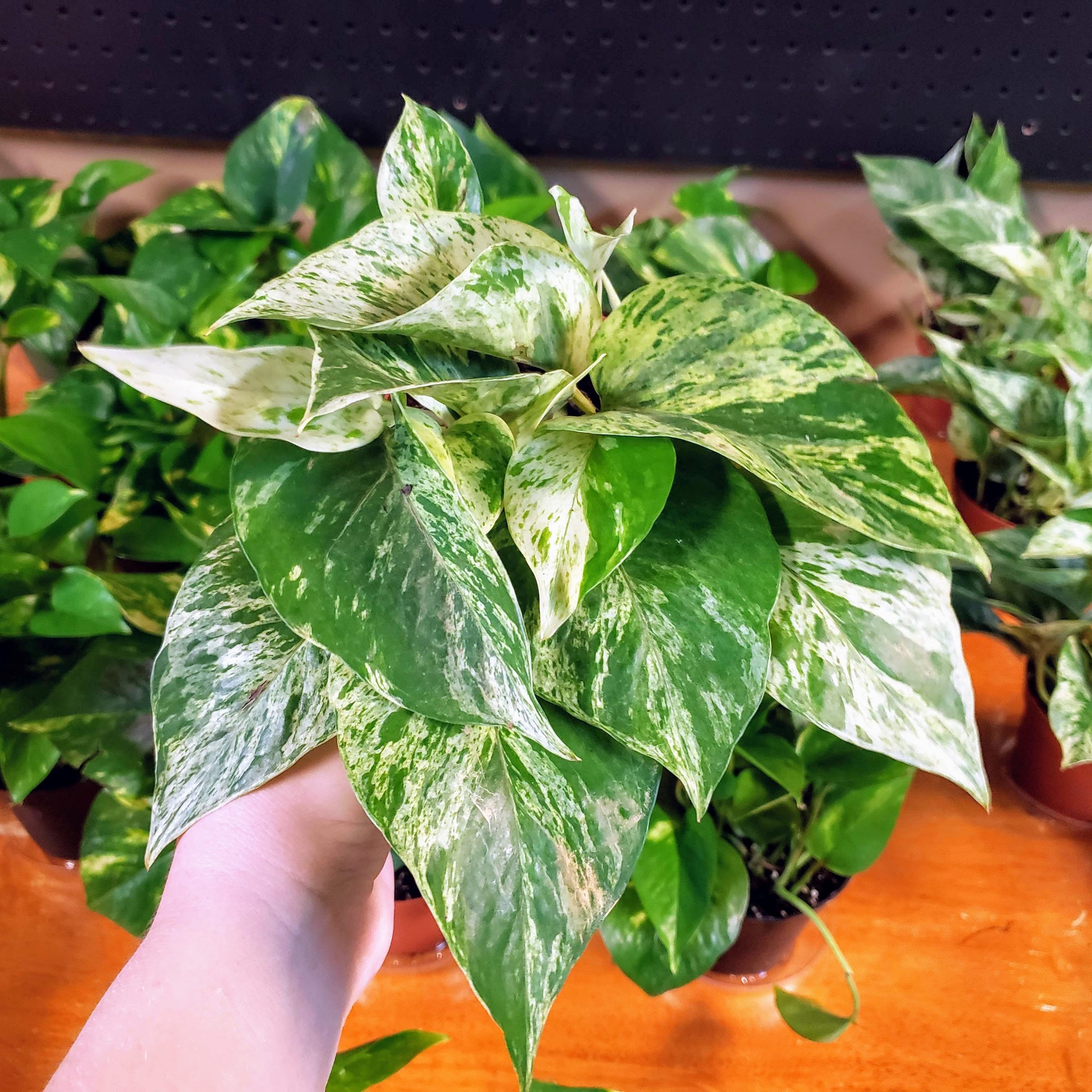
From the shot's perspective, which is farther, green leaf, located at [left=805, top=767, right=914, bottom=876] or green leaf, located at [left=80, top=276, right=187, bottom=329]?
green leaf, located at [left=80, top=276, right=187, bottom=329]

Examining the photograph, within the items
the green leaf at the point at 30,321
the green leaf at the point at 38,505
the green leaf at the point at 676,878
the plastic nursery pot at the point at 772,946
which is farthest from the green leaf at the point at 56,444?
the plastic nursery pot at the point at 772,946

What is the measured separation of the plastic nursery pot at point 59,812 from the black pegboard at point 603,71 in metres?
0.64

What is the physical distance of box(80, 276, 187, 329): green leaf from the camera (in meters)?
0.66

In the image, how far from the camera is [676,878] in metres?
0.50

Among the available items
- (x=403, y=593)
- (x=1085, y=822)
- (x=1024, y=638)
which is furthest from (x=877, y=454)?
(x=1085, y=822)

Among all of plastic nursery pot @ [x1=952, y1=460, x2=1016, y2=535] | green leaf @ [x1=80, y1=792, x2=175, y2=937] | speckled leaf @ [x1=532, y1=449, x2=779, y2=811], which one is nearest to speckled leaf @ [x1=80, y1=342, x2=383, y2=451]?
speckled leaf @ [x1=532, y1=449, x2=779, y2=811]

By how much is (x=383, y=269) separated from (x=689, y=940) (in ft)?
1.41

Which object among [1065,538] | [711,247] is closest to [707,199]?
[711,247]

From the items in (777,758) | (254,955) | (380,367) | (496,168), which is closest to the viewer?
(380,367)

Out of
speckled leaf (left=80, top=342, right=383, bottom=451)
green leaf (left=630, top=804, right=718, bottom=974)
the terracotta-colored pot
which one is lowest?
the terracotta-colored pot

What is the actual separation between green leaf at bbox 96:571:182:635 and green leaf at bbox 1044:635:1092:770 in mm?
632

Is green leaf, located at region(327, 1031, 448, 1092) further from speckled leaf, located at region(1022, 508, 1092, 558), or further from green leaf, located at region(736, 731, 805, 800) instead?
speckled leaf, located at region(1022, 508, 1092, 558)

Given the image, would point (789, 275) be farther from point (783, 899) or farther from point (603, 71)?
point (783, 899)

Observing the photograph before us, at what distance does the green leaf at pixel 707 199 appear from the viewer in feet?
2.47
